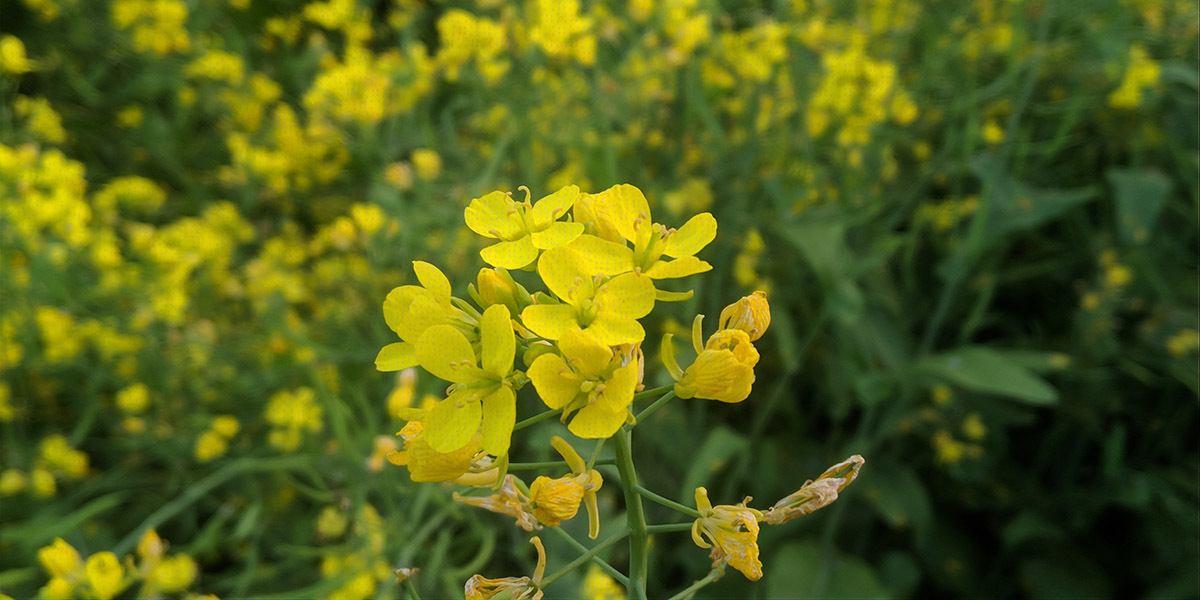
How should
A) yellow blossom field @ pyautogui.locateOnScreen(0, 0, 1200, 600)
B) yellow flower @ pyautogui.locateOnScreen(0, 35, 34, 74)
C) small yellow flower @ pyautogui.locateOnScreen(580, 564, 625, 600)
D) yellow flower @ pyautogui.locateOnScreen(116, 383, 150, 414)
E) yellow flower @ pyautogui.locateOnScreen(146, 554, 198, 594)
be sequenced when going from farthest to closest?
yellow flower @ pyautogui.locateOnScreen(0, 35, 34, 74) → yellow flower @ pyautogui.locateOnScreen(116, 383, 150, 414) → yellow blossom field @ pyautogui.locateOnScreen(0, 0, 1200, 600) → yellow flower @ pyautogui.locateOnScreen(146, 554, 198, 594) → small yellow flower @ pyautogui.locateOnScreen(580, 564, 625, 600)

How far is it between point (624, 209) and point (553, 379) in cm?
14

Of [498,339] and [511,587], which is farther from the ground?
[498,339]

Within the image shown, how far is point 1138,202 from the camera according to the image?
146cm

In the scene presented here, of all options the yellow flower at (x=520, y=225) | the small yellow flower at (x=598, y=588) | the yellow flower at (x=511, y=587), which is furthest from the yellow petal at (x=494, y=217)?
the small yellow flower at (x=598, y=588)

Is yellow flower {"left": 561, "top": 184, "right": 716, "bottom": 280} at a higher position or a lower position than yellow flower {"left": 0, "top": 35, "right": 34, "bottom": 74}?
higher

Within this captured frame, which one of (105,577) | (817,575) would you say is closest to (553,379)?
(105,577)

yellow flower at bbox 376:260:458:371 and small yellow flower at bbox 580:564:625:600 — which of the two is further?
small yellow flower at bbox 580:564:625:600

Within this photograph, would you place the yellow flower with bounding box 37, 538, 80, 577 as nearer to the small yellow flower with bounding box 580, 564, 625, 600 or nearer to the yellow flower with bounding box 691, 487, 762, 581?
the small yellow flower with bounding box 580, 564, 625, 600

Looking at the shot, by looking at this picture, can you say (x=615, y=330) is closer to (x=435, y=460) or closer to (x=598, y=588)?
(x=435, y=460)

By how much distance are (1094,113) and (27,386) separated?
212 cm

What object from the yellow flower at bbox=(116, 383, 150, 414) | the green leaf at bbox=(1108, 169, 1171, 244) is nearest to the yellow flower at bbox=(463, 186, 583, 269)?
the yellow flower at bbox=(116, 383, 150, 414)

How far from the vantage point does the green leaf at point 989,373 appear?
4.08 feet

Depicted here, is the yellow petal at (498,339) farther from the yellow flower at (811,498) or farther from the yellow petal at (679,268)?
the yellow flower at (811,498)

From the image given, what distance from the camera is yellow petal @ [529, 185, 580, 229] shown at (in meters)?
0.60
